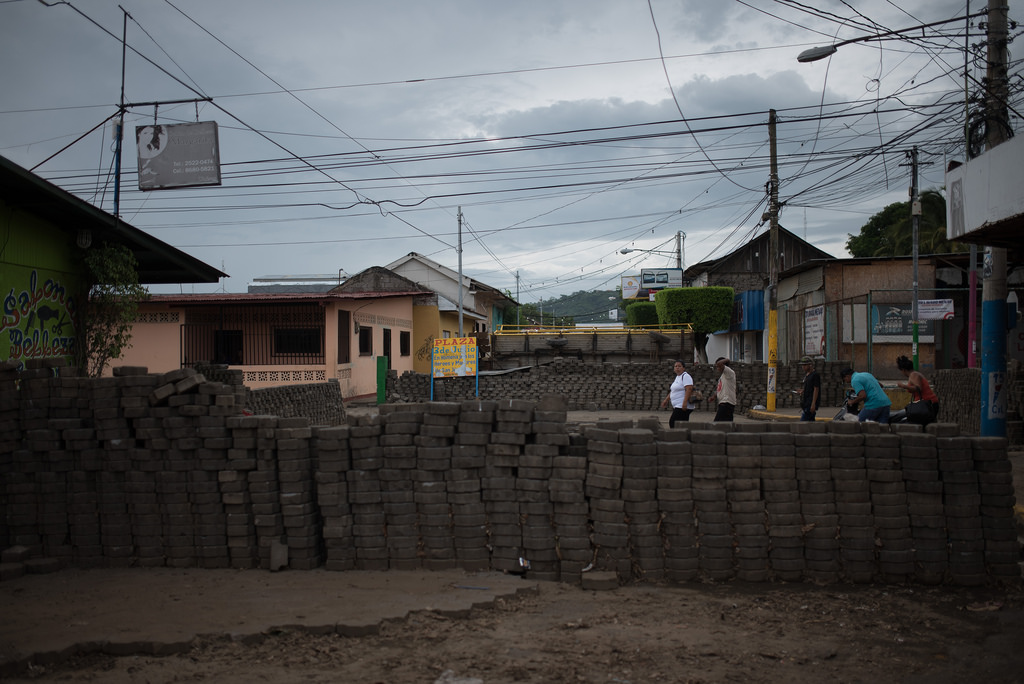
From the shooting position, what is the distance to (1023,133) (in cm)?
680

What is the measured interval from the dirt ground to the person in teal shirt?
3990 millimetres

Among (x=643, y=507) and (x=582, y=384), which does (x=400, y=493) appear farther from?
(x=582, y=384)

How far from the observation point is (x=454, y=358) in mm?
22969

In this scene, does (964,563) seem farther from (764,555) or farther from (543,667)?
(543,667)

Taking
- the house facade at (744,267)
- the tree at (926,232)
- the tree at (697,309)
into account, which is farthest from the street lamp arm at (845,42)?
the house facade at (744,267)

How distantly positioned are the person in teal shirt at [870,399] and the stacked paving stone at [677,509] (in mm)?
4749

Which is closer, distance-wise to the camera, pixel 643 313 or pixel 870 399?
pixel 870 399

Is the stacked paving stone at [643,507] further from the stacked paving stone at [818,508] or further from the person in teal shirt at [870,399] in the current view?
the person in teal shirt at [870,399]

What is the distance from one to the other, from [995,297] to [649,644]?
8296mm

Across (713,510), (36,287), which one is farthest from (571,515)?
(36,287)

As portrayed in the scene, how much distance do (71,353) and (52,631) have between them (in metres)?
5.71

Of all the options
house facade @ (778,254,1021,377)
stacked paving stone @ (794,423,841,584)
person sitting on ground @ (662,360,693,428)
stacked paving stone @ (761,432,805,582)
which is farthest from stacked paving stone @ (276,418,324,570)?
house facade @ (778,254,1021,377)

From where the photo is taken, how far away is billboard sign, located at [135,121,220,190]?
12359 mm

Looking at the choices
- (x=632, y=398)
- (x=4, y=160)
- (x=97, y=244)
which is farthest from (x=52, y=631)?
(x=632, y=398)
